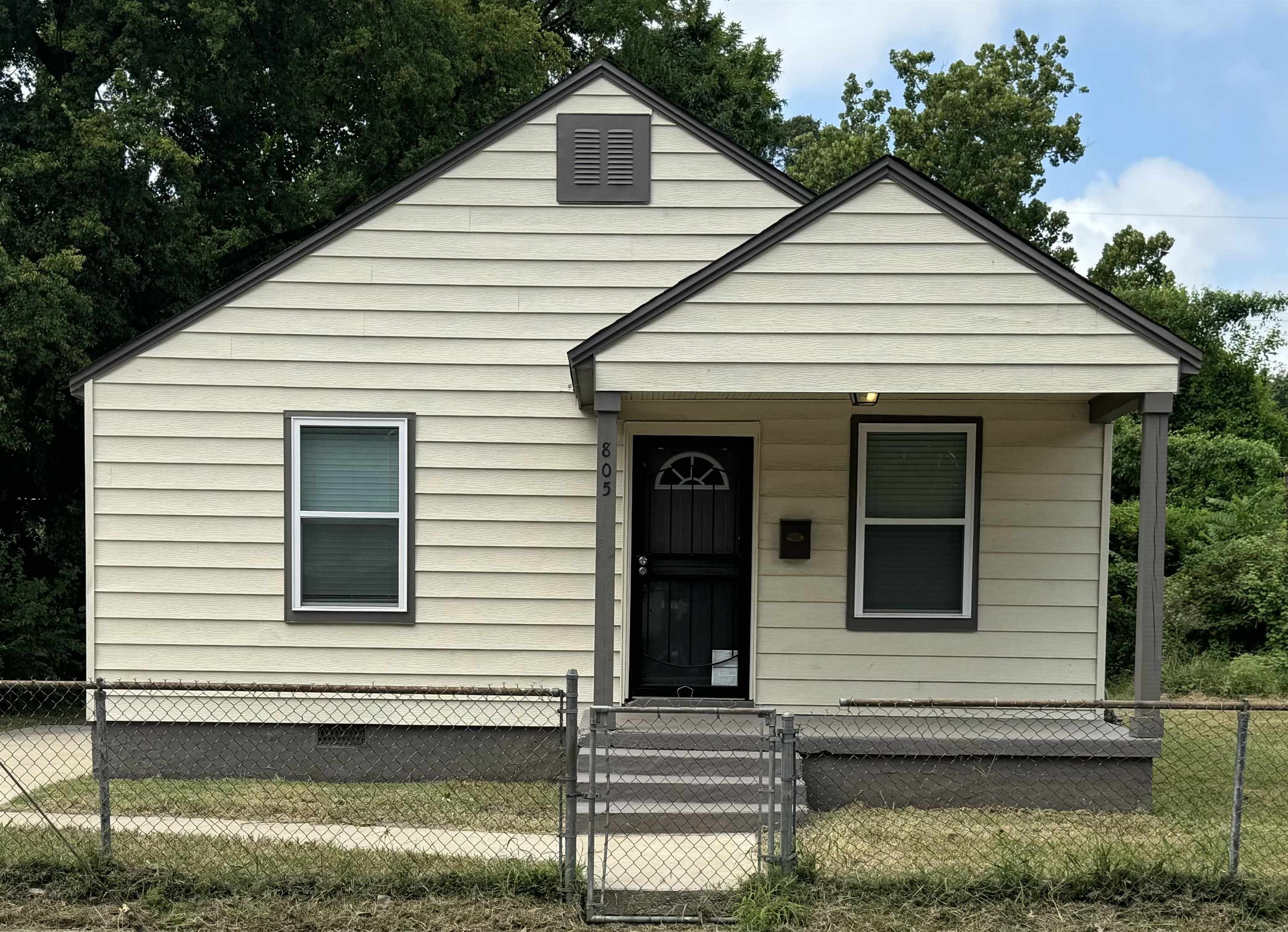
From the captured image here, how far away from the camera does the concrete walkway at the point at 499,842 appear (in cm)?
499

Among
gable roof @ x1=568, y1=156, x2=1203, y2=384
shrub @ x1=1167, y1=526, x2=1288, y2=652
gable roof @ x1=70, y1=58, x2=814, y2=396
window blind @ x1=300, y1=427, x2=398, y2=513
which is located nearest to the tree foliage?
shrub @ x1=1167, y1=526, x2=1288, y2=652

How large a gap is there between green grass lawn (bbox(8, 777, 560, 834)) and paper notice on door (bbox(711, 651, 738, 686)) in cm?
143

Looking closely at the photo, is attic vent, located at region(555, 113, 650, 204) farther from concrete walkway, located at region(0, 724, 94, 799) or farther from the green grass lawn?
concrete walkway, located at region(0, 724, 94, 799)

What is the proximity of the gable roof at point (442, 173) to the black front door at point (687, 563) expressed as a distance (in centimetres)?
211

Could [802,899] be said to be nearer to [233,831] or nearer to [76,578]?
[233,831]

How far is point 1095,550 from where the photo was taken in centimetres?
735

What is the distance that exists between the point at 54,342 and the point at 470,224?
14.5 ft

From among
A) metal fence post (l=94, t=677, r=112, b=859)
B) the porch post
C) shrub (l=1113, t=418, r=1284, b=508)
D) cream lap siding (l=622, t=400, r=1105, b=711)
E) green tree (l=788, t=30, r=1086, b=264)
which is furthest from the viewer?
green tree (l=788, t=30, r=1086, b=264)

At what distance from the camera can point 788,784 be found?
14.8 feet

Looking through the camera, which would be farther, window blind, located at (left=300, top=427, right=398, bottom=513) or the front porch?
window blind, located at (left=300, top=427, right=398, bottom=513)

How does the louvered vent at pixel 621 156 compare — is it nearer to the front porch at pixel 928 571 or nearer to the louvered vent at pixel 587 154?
the louvered vent at pixel 587 154

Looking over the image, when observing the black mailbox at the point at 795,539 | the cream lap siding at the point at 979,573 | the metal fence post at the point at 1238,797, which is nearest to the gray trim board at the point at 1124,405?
the cream lap siding at the point at 979,573

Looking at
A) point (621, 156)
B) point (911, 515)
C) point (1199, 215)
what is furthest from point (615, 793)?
point (1199, 215)

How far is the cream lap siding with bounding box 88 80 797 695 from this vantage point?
292 inches
